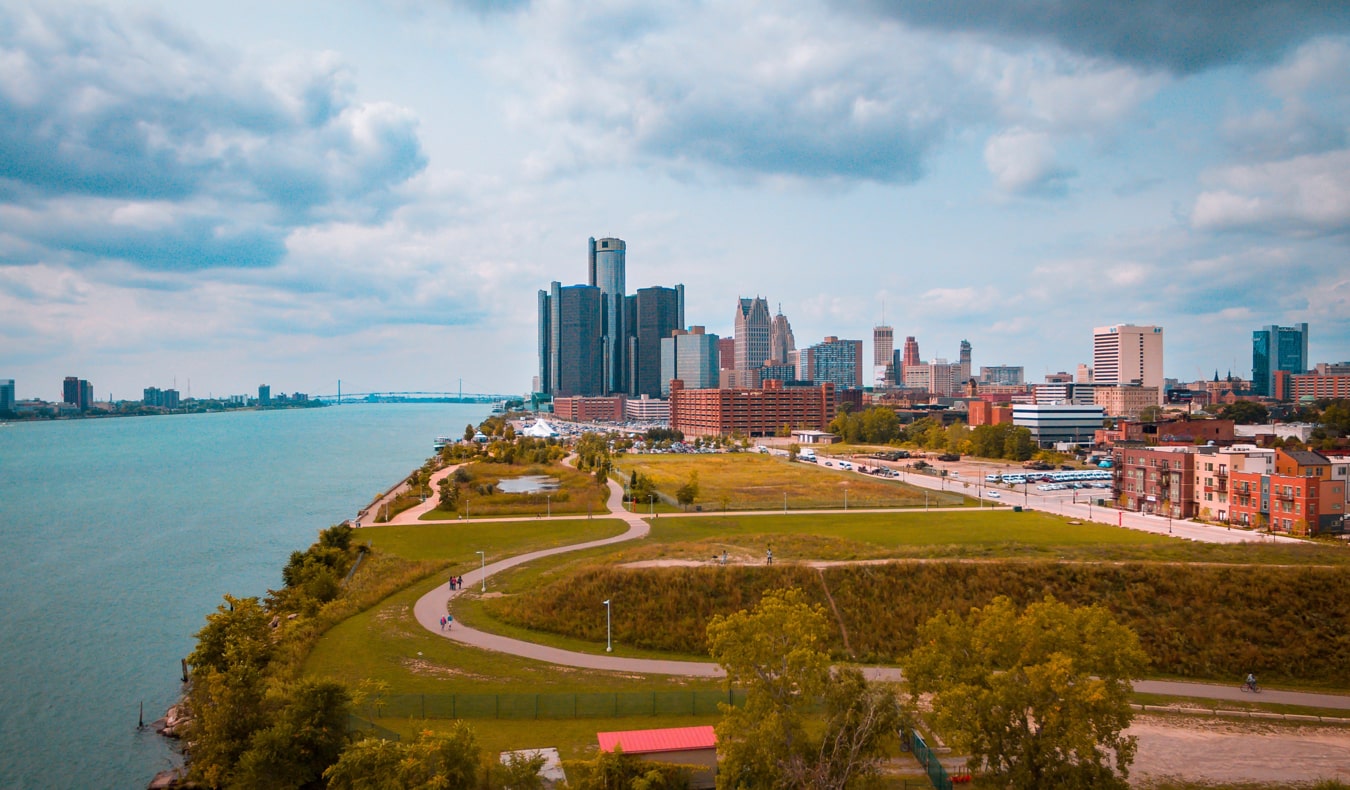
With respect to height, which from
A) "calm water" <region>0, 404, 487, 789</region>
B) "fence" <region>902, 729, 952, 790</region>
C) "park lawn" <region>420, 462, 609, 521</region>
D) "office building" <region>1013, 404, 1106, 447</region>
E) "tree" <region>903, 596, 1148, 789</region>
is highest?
"office building" <region>1013, 404, 1106, 447</region>

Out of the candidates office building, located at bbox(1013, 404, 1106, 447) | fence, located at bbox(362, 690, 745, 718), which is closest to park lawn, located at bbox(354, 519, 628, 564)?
fence, located at bbox(362, 690, 745, 718)

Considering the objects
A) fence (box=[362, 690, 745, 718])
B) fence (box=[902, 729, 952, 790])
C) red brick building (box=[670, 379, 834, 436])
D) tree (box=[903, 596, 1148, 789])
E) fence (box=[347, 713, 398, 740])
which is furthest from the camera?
red brick building (box=[670, 379, 834, 436])

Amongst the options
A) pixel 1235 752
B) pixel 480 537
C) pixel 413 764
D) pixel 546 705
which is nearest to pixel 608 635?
pixel 546 705

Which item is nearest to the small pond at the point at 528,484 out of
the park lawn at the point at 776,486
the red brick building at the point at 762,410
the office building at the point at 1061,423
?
the park lawn at the point at 776,486

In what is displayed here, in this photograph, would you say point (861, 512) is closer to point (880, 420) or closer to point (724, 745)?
point (724, 745)

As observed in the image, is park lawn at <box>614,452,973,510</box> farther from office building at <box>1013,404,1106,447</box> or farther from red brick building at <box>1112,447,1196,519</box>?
office building at <box>1013,404,1106,447</box>

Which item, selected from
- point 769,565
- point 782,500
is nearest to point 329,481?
point 782,500
